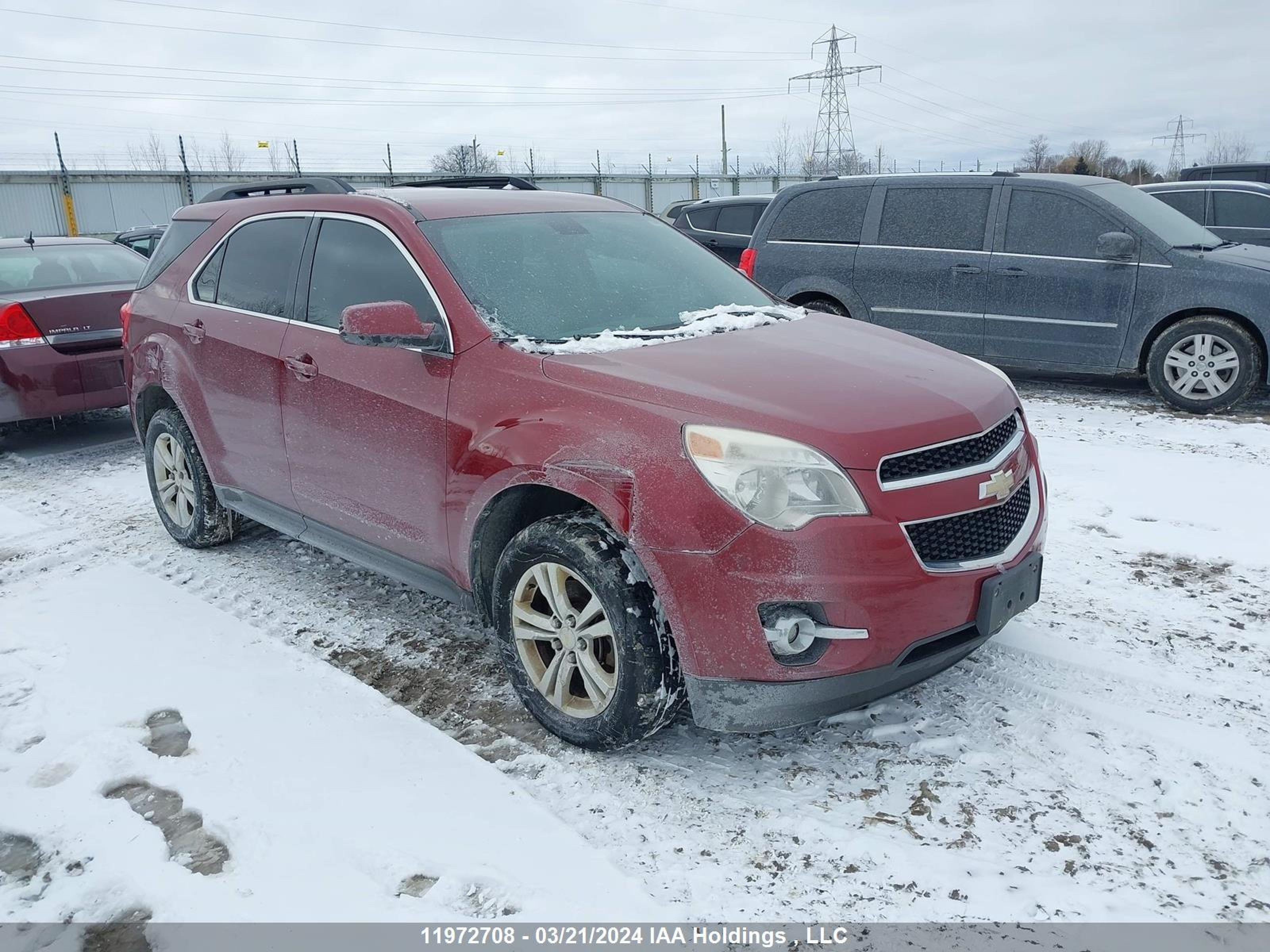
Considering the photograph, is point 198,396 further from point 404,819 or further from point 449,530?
point 404,819

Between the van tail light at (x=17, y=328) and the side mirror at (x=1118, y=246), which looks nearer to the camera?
the van tail light at (x=17, y=328)

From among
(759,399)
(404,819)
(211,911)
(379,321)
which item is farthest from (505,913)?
(379,321)

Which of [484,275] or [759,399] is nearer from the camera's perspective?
[759,399]

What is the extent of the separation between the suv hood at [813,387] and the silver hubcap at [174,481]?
2.86 m

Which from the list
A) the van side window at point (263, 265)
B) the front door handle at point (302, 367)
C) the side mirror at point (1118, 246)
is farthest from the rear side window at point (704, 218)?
the front door handle at point (302, 367)

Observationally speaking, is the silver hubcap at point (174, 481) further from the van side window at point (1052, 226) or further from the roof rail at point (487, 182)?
the van side window at point (1052, 226)

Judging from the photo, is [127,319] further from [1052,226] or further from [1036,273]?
[1052,226]

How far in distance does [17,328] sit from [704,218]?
26.6ft

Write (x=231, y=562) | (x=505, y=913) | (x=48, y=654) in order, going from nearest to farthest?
(x=505, y=913), (x=48, y=654), (x=231, y=562)

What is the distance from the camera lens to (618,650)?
2.89 meters

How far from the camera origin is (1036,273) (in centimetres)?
781

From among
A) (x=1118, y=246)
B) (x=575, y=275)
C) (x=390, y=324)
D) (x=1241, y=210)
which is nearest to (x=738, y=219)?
(x=1118, y=246)

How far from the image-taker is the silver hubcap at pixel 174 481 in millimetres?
5094

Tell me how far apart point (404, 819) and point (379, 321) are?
5.51 feet
